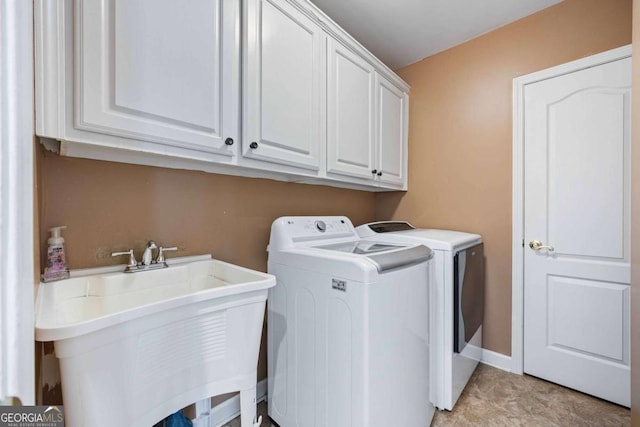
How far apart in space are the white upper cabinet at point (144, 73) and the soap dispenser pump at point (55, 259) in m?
0.41

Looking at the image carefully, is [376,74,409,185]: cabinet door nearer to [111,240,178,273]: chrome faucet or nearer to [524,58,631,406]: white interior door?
[524,58,631,406]: white interior door

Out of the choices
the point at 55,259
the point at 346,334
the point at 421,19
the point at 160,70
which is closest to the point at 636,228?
the point at 346,334

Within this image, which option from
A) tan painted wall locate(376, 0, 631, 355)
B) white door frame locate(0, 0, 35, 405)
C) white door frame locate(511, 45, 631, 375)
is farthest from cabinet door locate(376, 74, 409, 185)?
white door frame locate(0, 0, 35, 405)

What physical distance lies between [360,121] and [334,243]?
88cm

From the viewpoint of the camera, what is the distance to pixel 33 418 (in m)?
0.46

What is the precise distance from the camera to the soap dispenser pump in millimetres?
1006

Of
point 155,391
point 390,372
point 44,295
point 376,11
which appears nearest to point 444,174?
point 376,11

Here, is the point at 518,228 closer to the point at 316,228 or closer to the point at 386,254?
the point at 386,254

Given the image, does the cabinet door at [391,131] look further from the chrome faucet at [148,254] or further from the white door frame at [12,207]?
the white door frame at [12,207]

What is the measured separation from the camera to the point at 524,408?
5.62ft

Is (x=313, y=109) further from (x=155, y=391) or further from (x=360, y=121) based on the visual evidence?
(x=155, y=391)

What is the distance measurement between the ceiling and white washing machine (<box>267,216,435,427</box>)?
148 cm

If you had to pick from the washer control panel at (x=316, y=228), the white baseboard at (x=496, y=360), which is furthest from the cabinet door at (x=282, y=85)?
the white baseboard at (x=496, y=360)

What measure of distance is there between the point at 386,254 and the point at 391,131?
141 cm
